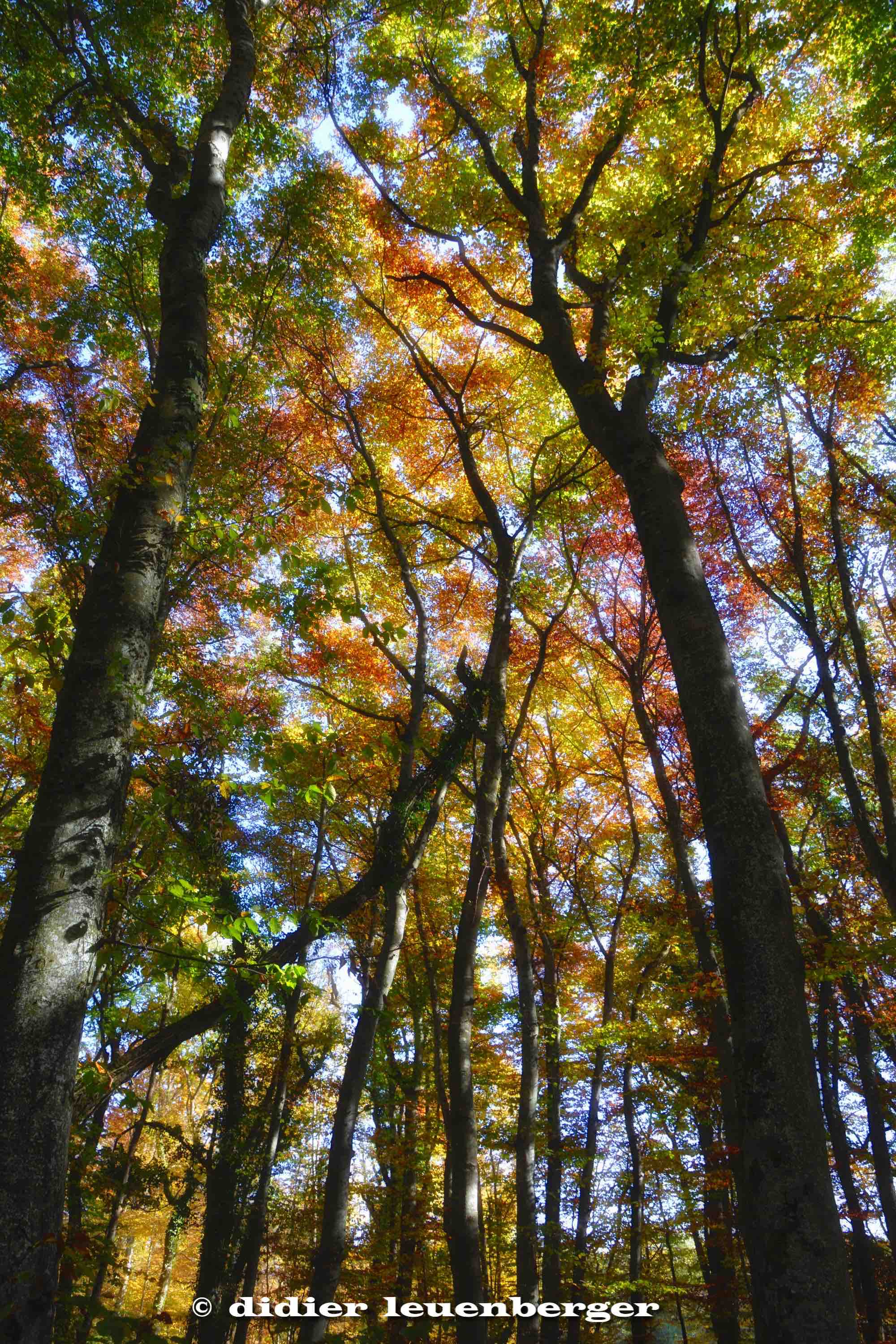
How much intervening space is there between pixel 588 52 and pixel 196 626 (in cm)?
893

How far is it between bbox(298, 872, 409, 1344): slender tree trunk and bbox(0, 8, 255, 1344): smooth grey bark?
17.2 ft

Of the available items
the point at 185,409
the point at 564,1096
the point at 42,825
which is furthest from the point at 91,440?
the point at 564,1096

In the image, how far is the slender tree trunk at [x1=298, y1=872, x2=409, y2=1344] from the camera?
6.24 metres

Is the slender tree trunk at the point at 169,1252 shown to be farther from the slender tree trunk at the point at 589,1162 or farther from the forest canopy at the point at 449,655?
the slender tree trunk at the point at 589,1162

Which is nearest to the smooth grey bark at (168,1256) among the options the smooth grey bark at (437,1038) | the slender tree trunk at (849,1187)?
the smooth grey bark at (437,1038)

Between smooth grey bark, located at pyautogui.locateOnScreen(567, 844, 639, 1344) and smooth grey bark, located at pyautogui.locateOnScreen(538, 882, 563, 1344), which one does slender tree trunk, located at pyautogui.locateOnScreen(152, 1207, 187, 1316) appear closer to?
smooth grey bark, located at pyautogui.locateOnScreen(538, 882, 563, 1344)

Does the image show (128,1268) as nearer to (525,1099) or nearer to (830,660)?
(525,1099)

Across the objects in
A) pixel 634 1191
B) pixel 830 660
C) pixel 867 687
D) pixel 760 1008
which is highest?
pixel 830 660

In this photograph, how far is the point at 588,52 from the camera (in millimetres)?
6172

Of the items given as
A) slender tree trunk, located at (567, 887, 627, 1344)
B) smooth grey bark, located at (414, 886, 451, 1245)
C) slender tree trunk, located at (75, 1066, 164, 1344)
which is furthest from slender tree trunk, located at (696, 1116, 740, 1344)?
slender tree trunk, located at (75, 1066, 164, 1344)

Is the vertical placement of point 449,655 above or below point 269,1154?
above

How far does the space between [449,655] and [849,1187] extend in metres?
11.1

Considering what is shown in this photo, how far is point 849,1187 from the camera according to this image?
10852 millimetres

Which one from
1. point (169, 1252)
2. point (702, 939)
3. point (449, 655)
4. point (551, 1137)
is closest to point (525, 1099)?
point (702, 939)
